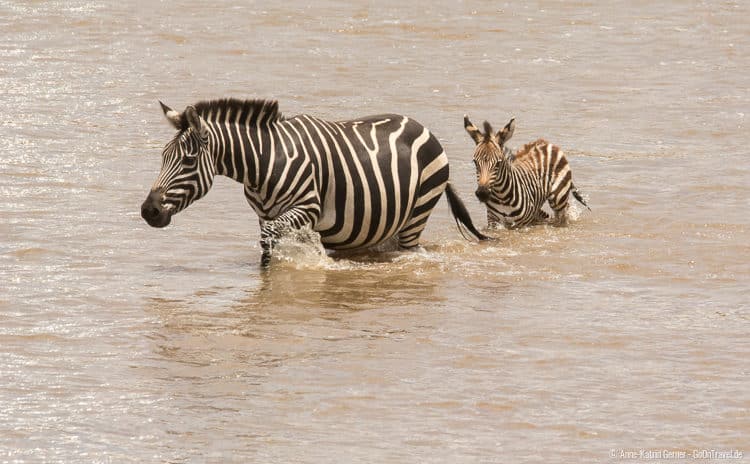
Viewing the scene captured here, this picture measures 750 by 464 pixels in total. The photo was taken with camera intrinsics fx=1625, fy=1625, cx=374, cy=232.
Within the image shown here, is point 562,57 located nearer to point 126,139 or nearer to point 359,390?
point 126,139

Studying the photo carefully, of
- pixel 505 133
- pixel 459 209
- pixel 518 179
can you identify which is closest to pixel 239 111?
pixel 459 209

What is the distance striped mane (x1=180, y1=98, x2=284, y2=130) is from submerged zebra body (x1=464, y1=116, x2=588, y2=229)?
2.35 m

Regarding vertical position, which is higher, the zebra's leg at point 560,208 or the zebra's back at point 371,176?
the zebra's back at point 371,176

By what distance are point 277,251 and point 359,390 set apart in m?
3.27

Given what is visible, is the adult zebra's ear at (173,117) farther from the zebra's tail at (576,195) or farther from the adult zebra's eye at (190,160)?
the zebra's tail at (576,195)

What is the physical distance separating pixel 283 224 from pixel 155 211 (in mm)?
1026

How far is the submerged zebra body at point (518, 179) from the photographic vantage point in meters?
14.8

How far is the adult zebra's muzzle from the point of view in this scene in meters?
12.5

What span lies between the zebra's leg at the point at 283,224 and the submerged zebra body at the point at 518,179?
220cm

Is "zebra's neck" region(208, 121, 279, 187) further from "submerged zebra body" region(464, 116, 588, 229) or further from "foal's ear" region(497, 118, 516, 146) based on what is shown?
"foal's ear" region(497, 118, 516, 146)

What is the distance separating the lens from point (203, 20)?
27766 millimetres

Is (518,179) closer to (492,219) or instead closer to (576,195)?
(492,219)

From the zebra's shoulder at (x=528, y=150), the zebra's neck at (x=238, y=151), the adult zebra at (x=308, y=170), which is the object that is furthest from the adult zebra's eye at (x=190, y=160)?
the zebra's shoulder at (x=528, y=150)

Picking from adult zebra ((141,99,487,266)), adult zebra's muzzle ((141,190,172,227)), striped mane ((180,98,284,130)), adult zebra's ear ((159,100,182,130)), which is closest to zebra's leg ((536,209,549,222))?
adult zebra ((141,99,487,266))
